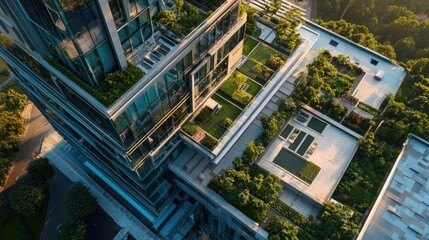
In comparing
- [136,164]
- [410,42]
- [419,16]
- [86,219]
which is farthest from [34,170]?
[419,16]

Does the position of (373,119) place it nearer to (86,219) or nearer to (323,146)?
(323,146)

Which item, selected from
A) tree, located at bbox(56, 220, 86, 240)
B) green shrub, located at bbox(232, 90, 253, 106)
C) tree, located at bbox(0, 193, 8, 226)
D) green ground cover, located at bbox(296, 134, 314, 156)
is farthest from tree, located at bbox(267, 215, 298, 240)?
tree, located at bbox(0, 193, 8, 226)

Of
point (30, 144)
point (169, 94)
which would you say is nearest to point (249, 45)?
point (169, 94)

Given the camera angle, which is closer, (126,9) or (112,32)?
(112,32)

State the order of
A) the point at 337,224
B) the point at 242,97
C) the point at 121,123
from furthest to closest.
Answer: the point at 242,97 < the point at 337,224 < the point at 121,123

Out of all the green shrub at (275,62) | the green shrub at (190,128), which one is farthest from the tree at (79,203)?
the green shrub at (275,62)

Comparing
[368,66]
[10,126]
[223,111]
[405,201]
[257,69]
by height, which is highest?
[368,66]

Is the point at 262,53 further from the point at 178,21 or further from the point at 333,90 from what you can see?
the point at 178,21
